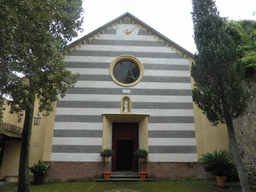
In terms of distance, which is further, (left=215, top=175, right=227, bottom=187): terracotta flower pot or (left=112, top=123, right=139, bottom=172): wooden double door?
(left=112, top=123, right=139, bottom=172): wooden double door

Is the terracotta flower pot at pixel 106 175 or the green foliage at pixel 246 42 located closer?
the green foliage at pixel 246 42

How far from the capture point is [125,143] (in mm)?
10977

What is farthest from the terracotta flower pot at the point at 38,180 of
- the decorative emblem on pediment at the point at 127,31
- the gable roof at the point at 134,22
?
the decorative emblem on pediment at the point at 127,31

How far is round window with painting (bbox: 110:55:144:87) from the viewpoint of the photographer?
10.9 m

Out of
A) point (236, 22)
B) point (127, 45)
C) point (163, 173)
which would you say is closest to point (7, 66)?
point (127, 45)

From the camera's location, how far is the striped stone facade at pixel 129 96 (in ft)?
31.5

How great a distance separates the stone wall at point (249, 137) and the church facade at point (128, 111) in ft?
4.26

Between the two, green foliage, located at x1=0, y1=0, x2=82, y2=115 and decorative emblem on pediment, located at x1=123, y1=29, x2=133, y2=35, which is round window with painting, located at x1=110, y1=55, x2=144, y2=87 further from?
green foliage, located at x1=0, y1=0, x2=82, y2=115

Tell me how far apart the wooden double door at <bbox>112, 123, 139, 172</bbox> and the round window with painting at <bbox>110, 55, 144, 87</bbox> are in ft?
8.94

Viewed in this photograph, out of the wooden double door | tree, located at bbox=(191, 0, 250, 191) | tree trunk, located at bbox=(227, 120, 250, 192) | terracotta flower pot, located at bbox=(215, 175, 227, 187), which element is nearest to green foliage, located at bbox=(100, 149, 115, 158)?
the wooden double door

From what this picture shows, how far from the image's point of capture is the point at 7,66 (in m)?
4.82

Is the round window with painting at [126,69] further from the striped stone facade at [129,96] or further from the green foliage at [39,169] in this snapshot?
the green foliage at [39,169]

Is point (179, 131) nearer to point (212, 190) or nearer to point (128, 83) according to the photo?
point (212, 190)

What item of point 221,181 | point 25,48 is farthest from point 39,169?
point 221,181
